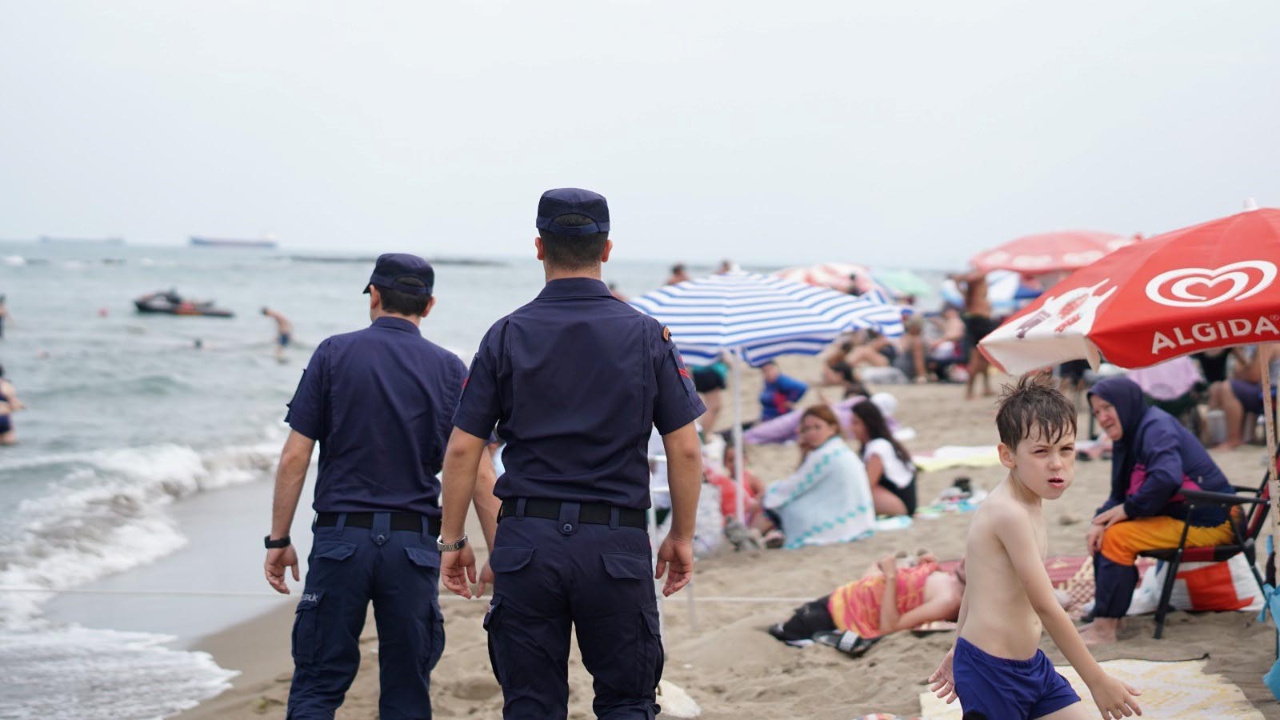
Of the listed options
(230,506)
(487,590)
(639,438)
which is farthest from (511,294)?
(639,438)

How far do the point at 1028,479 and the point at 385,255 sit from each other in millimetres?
2282

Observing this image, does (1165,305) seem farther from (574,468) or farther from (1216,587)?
(1216,587)

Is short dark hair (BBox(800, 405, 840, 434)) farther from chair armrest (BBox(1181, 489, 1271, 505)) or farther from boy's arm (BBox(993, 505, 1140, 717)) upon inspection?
boy's arm (BBox(993, 505, 1140, 717))

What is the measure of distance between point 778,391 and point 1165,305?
9028 mm

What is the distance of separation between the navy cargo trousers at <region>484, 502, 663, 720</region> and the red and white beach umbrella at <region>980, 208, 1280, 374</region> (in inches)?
69.2

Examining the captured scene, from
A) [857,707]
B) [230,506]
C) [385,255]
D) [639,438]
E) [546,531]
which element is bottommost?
[230,506]

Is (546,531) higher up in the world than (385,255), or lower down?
lower down

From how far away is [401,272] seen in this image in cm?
407

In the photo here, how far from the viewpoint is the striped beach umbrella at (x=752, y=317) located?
25.3ft

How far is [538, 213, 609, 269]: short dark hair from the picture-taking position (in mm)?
3182

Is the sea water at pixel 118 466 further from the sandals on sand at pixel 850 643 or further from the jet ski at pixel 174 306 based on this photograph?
the sandals on sand at pixel 850 643

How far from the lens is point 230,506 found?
1141cm

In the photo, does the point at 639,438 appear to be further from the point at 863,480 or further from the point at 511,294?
the point at 511,294

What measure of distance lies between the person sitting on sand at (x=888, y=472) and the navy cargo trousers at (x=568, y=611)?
5.65 m
